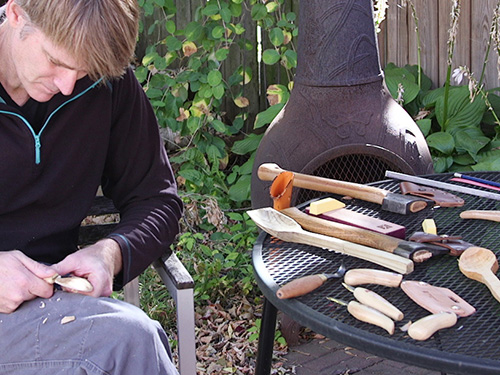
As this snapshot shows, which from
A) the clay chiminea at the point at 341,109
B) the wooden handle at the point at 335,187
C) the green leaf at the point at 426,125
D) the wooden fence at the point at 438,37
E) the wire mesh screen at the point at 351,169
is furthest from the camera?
the wooden fence at the point at 438,37

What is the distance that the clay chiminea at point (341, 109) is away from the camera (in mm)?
2816

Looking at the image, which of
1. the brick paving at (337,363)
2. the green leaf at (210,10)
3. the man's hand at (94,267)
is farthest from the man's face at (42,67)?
the green leaf at (210,10)

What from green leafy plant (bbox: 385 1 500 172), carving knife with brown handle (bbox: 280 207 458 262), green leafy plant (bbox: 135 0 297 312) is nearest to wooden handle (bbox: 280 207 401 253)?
carving knife with brown handle (bbox: 280 207 458 262)

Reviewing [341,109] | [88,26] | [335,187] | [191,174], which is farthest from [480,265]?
[191,174]

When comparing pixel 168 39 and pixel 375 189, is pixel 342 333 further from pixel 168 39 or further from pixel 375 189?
pixel 168 39

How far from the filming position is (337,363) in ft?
9.52

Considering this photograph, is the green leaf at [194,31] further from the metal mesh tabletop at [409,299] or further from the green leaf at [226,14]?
the metal mesh tabletop at [409,299]

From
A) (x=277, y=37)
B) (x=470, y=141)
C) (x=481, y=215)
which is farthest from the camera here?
(x=277, y=37)

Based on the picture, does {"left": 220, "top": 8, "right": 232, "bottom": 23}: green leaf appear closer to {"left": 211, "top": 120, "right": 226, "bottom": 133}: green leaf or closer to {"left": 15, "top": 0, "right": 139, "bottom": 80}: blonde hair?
{"left": 211, "top": 120, "right": 226, "bottom": 133}: green leaf

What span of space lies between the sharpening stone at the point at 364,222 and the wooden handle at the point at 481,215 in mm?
228

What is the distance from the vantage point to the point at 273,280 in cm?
152

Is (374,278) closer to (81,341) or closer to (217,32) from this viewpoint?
(81,341)

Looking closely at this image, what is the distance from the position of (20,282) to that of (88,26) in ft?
1.98

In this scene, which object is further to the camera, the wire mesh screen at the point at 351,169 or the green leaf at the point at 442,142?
the green leaf at the point at 442,142
